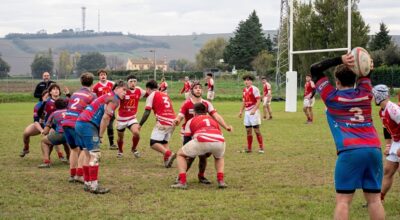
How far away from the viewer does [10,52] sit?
15288cm

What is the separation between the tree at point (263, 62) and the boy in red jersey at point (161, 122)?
198ft

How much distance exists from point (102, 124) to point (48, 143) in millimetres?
2826

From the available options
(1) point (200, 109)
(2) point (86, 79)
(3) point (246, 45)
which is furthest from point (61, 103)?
(3) point (246, 45)

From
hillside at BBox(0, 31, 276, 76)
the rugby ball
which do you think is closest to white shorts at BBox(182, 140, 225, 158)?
the rugby ball

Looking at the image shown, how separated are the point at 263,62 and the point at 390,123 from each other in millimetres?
67452

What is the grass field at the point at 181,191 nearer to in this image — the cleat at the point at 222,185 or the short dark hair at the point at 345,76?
the cleat at the point at 222,185

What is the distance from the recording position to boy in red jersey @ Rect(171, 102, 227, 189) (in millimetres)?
9281

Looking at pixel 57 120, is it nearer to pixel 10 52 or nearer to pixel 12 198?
pixel 12 198

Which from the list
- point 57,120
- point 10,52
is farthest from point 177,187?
point 10,52

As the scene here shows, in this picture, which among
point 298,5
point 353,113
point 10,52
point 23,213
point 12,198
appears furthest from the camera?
point 10,52

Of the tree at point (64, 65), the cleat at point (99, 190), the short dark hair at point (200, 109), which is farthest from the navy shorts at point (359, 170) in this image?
the tree at point (64, 65)

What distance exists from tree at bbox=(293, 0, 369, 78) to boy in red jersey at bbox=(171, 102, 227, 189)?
28007 millimetres

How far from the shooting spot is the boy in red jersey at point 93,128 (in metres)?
9.26

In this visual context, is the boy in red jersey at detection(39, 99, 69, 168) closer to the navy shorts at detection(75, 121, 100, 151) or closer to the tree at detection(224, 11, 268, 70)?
the navy shorts at detection(75, 121, 100, 151)
